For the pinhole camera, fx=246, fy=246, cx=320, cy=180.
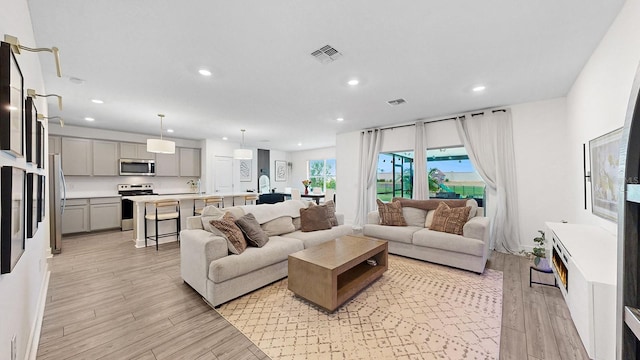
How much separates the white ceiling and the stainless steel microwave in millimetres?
2099

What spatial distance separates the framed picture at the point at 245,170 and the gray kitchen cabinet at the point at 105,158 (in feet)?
11.0

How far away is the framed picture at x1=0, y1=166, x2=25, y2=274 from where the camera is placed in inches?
41.2

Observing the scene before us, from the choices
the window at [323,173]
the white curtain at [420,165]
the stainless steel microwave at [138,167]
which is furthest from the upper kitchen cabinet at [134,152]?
the white curtain at [420,165]

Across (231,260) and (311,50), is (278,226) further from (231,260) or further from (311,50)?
(311,50)

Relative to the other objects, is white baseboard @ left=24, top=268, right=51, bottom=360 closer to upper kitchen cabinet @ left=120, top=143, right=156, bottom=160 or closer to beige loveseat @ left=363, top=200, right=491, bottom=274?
beige loveseat @ left=363, top=200, right=491, bottom=274

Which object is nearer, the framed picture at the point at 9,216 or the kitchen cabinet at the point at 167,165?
the framed picture at the point at 9,216

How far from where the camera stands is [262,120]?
530 centimetres

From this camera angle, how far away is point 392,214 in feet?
14.3

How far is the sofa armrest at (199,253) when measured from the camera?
2498mm

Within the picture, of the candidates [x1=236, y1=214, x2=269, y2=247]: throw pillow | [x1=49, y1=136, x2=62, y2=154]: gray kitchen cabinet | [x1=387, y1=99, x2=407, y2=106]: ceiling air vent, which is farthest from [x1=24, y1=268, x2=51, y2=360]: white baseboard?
[x1=387, y1=99, x2=407, y2=106]: ceiling air vent

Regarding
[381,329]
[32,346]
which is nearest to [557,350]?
[381,329]

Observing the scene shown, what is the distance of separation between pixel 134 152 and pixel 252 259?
19.3ft

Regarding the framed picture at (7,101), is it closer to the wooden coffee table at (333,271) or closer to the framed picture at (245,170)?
the wooden coffee table at (333,271)

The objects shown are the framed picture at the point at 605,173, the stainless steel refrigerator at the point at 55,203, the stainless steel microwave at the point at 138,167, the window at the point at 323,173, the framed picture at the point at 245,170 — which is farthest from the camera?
the window at the point at 323,173
